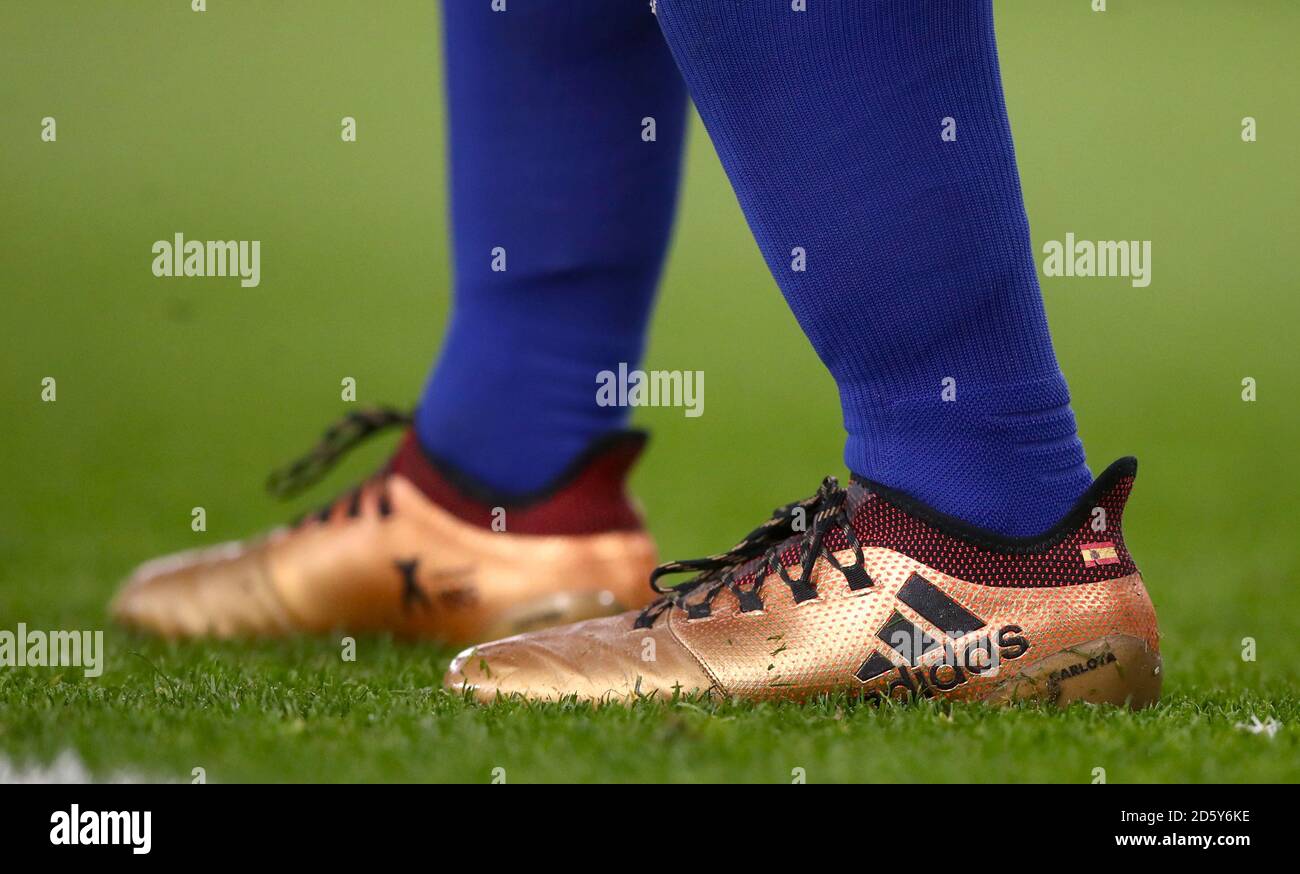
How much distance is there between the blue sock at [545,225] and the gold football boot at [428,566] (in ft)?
0.13

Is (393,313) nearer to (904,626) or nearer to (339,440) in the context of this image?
(339,440)

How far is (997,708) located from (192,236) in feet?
18.2

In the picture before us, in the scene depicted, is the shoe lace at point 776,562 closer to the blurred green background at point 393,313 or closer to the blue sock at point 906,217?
the blue sock at point 906,217

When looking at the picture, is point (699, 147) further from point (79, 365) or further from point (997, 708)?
point (997, 708)

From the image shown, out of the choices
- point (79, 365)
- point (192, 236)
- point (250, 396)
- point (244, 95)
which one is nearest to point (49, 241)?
point (192, 236)

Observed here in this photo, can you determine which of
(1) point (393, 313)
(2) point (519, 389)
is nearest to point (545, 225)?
(2) point (519, 389)

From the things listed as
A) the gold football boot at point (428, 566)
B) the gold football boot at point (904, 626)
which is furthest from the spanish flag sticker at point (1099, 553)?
the gold football boot at point (428, 566)

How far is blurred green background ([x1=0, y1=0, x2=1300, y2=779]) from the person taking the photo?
1899 mm

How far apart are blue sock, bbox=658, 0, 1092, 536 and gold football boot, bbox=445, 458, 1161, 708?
1.2 inches

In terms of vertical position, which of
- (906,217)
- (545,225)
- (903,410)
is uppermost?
(545,225)

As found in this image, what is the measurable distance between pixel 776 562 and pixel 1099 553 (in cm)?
25

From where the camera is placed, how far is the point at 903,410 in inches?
43.9

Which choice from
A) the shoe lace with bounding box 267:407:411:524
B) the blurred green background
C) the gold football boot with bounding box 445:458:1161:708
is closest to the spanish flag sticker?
the gold football boot with bounding box 445:458:1161:708

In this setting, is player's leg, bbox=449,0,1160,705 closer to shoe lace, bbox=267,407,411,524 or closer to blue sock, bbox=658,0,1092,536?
blue sock, bbox=658,0,1092,536
